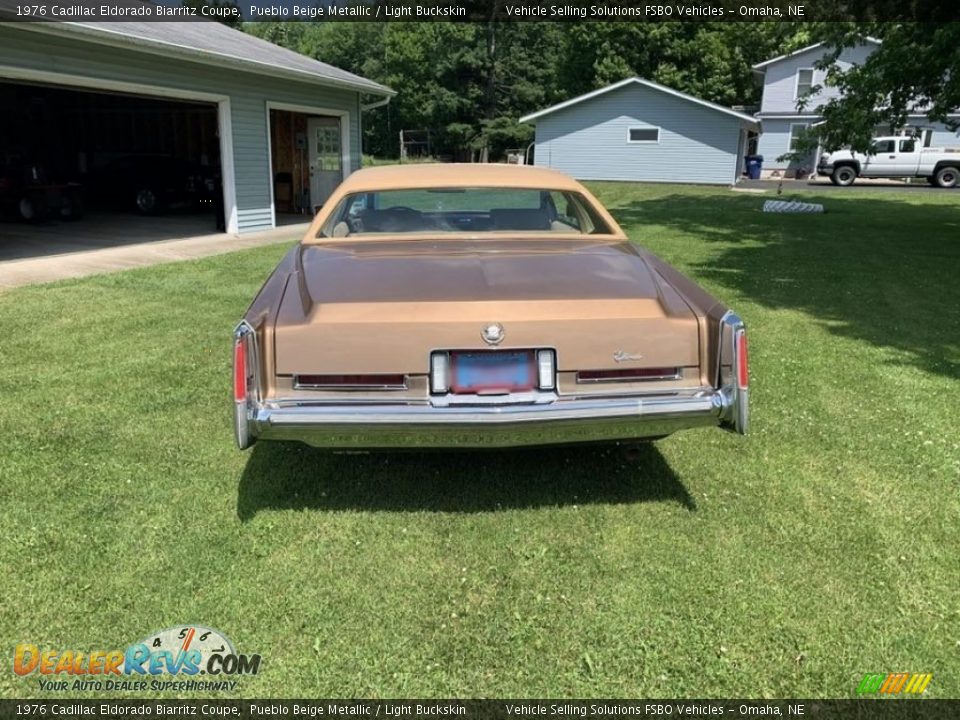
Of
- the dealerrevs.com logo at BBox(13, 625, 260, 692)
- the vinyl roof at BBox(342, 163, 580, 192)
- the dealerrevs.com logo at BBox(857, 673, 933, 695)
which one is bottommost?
the dealerrevs.com logo at BBox(13, 625, 260, 692)

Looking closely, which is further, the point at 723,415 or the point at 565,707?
the point at 723,415

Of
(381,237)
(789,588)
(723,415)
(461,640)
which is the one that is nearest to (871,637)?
(789,588)

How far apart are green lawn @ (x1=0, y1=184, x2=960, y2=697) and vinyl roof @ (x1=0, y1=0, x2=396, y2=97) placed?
6099mm

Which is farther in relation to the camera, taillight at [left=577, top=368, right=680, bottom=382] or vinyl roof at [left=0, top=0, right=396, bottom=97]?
vinyl roof at [left=0, top=0, right=396, bottom=97]

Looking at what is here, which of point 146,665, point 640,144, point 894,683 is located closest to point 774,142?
point 640,144

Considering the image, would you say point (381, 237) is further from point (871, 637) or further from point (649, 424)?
point (871, 637)

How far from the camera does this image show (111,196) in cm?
1838

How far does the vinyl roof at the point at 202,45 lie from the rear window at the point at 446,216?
23.7ft

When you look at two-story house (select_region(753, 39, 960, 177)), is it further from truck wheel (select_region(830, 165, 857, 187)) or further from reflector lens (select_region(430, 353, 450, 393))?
reflector lens (select_region(430, 353, 450, 393))

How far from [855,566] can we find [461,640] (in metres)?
1.68

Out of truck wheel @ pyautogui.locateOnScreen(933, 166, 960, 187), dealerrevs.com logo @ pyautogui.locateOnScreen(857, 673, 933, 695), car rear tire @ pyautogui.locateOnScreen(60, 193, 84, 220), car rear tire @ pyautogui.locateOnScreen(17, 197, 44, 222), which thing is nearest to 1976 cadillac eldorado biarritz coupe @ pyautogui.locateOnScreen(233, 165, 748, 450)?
dealerrevs.com logo @ pyautogui.locateOnScreen(857, 673, 933, 695)

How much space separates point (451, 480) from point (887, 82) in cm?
1137

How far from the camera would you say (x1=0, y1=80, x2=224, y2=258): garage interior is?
14.0 metres

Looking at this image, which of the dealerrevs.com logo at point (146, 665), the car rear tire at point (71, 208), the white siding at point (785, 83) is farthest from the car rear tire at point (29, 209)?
the white siding at point (785, 83)
